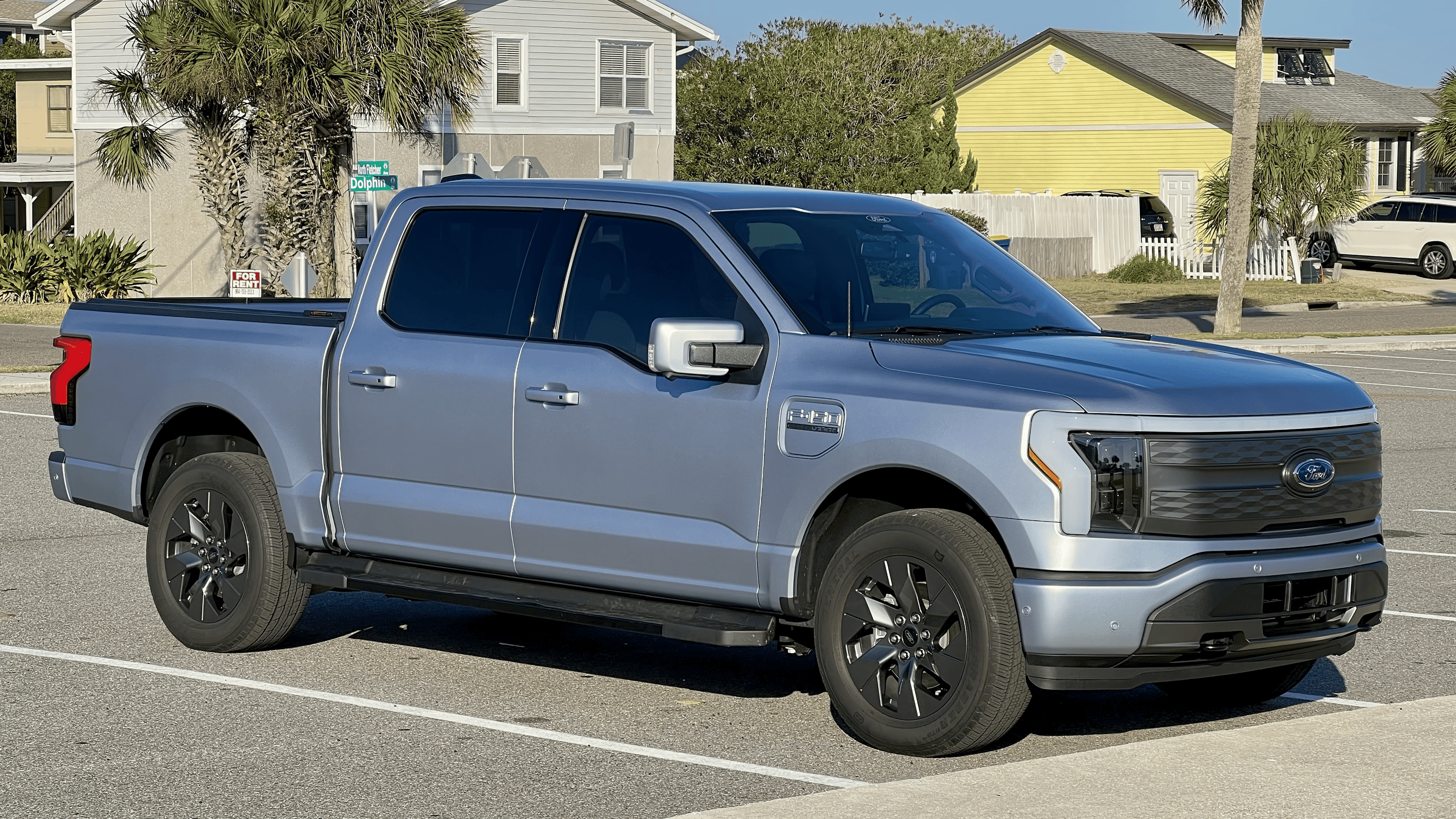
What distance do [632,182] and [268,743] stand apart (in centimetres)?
258

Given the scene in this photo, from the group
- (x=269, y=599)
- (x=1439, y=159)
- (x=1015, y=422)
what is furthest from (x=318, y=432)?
(x=1439, y=159)

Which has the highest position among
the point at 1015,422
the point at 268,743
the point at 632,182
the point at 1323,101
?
the point at 1323,101

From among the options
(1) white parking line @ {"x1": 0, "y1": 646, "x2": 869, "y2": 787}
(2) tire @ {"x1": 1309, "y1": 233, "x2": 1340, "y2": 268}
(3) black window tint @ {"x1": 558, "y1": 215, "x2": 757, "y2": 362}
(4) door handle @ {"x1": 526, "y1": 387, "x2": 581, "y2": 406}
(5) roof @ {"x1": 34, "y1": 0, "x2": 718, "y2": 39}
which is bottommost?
(1) white parking line @ {"x1": 0, "y1": 646, "x2": 869, "y2": 787}

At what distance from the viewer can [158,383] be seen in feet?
27.1

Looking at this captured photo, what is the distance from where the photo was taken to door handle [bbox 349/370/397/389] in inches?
294

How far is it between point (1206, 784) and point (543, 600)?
2.57 m

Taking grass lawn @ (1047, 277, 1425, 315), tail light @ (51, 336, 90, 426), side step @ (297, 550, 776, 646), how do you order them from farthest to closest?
1. grass lawn @ (1047, 277, 1425, 315)
2. tail light @ (51, 336, 90, 426)
3. side step @ (297, 550, 776, 646)

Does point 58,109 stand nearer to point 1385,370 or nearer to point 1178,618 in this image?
point 1385,370

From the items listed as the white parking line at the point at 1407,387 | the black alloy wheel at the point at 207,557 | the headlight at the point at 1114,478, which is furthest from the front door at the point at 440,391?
the white parking line at the point at 1407,387

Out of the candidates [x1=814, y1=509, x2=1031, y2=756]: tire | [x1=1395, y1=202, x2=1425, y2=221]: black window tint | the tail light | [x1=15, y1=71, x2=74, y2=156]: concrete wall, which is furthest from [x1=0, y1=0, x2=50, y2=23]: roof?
[x1=814, y1=509, x2=1031, y2=756]: tire

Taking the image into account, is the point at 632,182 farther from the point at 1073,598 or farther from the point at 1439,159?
the point at 1439,159

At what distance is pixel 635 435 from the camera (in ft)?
22.3

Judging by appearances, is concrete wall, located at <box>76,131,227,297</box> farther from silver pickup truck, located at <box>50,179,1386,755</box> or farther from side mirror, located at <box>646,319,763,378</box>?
side mirror, located at <box>646,319,763,378</box>

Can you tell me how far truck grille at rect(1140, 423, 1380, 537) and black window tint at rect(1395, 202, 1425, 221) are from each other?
1636 inches
